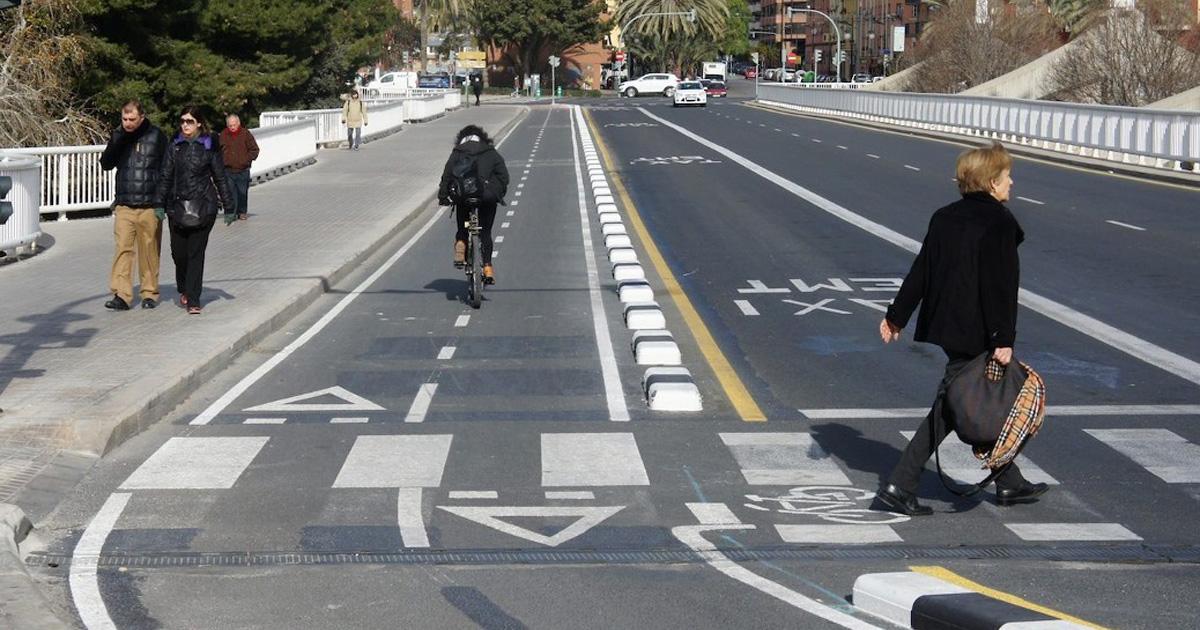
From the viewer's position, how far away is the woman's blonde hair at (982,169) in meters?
7.94

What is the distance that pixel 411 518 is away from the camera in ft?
26.3

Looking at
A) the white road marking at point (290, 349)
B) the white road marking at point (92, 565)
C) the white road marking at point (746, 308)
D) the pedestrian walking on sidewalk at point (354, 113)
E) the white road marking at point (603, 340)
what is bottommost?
the white road marking at point (290, 349)

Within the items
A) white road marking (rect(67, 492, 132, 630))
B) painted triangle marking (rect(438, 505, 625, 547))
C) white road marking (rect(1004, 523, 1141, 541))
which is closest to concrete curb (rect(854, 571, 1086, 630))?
white road marking (rect(1004, 523, 1141, 541))

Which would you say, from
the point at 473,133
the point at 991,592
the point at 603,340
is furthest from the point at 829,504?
the point at 473,133

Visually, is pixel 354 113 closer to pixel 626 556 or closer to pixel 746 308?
pixel 746 308

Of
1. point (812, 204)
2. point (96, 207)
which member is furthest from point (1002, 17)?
point (96, 207)

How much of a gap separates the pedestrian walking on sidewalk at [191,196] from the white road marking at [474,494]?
700cm

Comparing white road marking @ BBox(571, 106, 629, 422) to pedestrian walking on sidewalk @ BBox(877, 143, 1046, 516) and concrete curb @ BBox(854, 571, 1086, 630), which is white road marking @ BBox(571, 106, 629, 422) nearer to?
pedestrian walking on sidewalk @ BBox(877, 143, 1046, 516)

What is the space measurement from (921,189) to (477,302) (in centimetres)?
1698

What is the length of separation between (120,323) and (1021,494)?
887cm

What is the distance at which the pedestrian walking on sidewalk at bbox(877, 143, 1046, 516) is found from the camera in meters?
7.78

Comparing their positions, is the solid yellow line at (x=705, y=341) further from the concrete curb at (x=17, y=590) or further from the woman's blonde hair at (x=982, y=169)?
the concrete curb at (x=17, y=590)

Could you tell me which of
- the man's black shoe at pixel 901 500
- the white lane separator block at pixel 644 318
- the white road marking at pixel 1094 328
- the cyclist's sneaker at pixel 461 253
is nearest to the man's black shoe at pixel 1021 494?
the man's black shoe at pixel 901 500

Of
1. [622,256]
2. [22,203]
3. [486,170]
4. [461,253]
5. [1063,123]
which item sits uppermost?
[1063,123]
